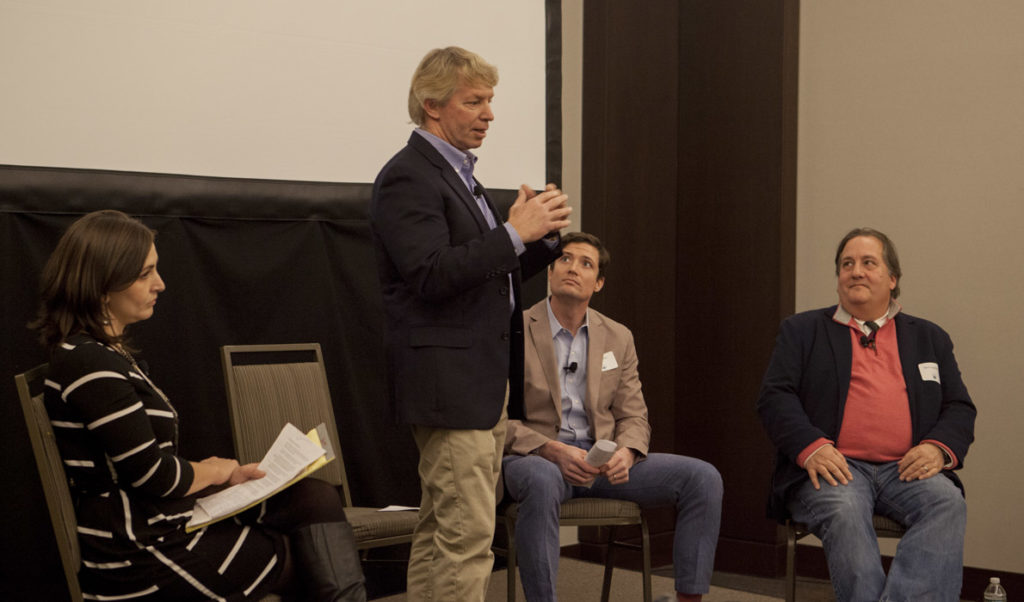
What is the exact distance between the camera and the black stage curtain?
2.96m

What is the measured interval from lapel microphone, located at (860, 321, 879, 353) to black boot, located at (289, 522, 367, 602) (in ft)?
5.94

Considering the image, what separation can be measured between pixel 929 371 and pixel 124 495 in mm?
2344

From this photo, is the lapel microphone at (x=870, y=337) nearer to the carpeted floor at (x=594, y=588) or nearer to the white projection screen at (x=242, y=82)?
the carpeted floor at (x=594, y=588)

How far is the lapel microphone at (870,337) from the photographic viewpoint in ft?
10.8

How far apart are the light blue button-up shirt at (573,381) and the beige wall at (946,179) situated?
1.58 metres

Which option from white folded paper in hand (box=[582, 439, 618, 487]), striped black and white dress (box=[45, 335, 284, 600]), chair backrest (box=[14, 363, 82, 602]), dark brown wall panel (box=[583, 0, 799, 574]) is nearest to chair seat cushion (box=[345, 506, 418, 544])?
white folded paper in hand (box=[582, 439, 618, 487])

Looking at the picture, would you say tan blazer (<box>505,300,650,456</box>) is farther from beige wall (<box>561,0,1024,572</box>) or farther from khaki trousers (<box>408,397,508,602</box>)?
beige wall (<box>561,0,1024,572</box>)

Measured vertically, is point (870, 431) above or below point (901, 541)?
above

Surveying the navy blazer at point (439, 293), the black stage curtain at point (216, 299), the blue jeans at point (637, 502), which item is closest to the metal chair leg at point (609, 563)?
the blue jeans at point (637, 502)

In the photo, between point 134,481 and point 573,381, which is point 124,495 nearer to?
point 134,481

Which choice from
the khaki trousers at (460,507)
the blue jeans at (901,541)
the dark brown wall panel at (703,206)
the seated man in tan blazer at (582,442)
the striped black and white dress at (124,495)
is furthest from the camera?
the dark brown wall panel at (703,206)

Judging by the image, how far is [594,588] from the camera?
13.2ft

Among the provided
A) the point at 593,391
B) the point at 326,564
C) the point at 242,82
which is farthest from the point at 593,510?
the point at 242,82

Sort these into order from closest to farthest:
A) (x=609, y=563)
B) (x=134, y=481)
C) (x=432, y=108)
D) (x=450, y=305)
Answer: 1. (x=134, y=481)
2. (x=450, y=305)
3. (x=432, y=108)
4. (x=609, y=563)
